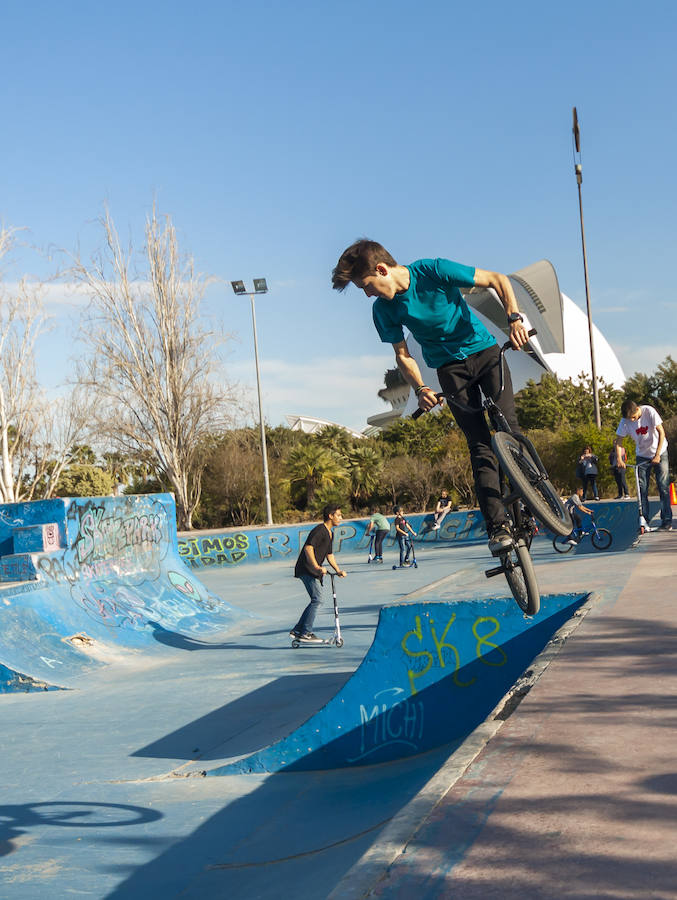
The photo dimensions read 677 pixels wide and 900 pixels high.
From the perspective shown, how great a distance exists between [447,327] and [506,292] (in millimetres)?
334

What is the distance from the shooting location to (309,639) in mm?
12164

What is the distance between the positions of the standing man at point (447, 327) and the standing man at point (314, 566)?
25.0 feet

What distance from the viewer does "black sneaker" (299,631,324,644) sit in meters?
12.1

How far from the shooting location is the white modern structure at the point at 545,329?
54.4m

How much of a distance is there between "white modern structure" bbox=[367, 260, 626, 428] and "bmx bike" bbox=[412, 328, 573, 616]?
1773 inches

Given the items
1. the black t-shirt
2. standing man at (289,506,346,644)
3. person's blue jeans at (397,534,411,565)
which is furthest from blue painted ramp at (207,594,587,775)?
person's blue jeans at (397,534,411,565)

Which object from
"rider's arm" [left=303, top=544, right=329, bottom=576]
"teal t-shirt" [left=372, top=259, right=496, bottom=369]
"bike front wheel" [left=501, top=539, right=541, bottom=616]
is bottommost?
"rider's arm" [left=303, top=544, right=329, bottom=576]

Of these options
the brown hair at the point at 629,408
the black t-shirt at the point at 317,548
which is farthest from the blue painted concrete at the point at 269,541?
the brown hair at the point at 629,408

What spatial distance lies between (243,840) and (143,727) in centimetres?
351

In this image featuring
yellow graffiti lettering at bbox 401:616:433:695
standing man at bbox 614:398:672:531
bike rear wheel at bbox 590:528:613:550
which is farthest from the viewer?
bike rear wheel at bbox 590:528:613:550

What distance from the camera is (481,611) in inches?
253

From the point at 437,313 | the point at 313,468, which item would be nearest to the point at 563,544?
the point at 437,313

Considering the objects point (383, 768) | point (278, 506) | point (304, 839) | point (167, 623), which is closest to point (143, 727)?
point (383, 768)

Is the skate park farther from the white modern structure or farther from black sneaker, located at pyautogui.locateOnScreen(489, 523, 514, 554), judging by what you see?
the white modern structure
